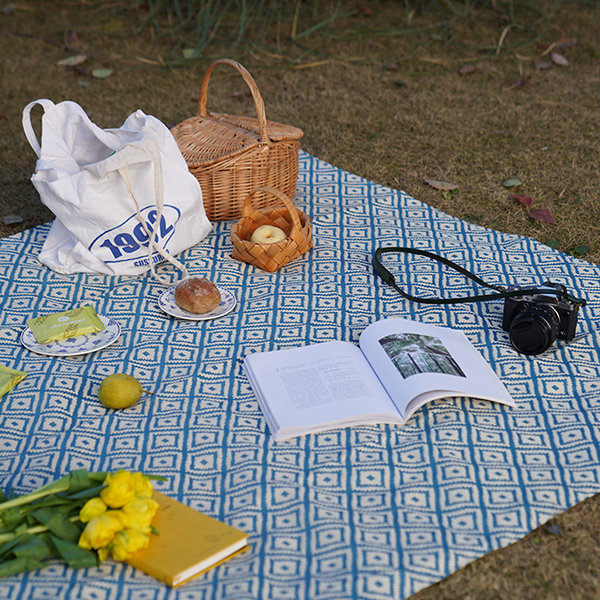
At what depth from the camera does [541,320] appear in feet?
6.70

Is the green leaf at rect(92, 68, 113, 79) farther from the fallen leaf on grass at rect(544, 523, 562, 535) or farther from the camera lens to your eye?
the fallen leaf on grass at rect(544, 523, 562, 535)

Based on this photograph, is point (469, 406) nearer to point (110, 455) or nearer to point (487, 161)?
point (110, 455)

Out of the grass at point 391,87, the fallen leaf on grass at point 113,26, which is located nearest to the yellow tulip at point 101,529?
the grass at point 391,87

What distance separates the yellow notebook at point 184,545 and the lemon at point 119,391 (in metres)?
0.37

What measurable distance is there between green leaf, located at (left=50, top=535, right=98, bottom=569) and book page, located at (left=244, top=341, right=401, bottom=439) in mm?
522

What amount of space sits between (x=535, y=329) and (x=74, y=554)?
125cm

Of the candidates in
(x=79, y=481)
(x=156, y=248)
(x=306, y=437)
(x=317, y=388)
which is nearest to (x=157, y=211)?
(x=156, y=248)

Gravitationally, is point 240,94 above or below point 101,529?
below

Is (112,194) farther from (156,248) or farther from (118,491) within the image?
(118,491)

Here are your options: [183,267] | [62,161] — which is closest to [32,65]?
[62,161]

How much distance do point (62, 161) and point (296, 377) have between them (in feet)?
3.61

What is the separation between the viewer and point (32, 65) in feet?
14.4

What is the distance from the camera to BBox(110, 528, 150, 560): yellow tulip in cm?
142

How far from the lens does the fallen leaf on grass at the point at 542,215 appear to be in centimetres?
284
